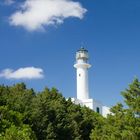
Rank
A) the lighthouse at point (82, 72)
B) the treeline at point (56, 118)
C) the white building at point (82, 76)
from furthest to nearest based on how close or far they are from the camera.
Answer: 1. the lighthouse at point (82, 72)
2. the white building at point (82, 76)
3. the treeline at point (56, 118)

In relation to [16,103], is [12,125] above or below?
below

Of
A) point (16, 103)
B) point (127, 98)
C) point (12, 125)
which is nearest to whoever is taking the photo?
point (12, 125)

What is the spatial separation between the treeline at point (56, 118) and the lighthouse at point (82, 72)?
27974mm

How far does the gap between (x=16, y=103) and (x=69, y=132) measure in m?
7.10

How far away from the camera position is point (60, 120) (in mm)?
56156

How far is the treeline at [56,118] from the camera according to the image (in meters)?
45.7

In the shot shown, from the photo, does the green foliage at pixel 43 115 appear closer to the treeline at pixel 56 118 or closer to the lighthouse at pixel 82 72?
the treeline at pixel 56 118

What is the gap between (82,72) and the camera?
95000 millimetres

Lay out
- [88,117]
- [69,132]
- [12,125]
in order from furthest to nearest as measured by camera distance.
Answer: [88,117] → [69,132] → [12,125]

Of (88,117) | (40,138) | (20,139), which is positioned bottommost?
(20,139)

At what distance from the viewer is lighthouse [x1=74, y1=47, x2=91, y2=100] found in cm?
9362

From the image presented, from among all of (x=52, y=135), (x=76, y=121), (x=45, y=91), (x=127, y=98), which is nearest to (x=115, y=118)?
(x=127, y=98)

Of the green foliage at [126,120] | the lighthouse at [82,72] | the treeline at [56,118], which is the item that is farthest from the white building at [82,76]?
the green foliage at [126,120]

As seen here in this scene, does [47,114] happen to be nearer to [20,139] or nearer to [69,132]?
[69,132]
